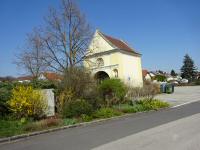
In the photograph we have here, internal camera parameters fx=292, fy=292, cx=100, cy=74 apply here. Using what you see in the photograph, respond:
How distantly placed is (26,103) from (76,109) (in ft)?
8.96

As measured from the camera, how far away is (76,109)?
15781mm

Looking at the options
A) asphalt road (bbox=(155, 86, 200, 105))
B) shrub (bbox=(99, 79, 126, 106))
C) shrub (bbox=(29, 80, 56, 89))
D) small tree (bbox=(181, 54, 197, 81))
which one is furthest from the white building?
small tree (bbox=(181, 54, 197, 81))

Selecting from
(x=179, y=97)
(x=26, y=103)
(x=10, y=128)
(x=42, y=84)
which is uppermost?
(x=42, y=84)

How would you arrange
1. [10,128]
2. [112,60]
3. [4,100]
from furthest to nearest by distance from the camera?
[112,60]
[4,100]
[10,128]

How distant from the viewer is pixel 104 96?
21656mm

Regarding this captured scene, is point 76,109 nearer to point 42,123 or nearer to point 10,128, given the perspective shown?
point 42,123

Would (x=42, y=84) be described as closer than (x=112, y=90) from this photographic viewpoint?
Yes

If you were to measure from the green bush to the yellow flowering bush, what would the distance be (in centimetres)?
140

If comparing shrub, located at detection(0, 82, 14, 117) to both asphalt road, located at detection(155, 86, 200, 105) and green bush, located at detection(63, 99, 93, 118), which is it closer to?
green bush, located at detection(63, 99, 93, 118)

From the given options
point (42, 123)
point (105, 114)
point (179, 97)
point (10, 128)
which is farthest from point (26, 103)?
point (179, 97)

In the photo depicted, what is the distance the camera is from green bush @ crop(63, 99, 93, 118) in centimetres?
1573

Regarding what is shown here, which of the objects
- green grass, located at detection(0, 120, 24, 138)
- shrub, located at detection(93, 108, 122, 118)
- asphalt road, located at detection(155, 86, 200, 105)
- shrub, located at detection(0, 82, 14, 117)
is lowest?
green grass, located at detection(0, 120, 24, 138)

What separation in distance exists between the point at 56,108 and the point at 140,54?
125 ft

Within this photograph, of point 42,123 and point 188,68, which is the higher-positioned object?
point 188,68
